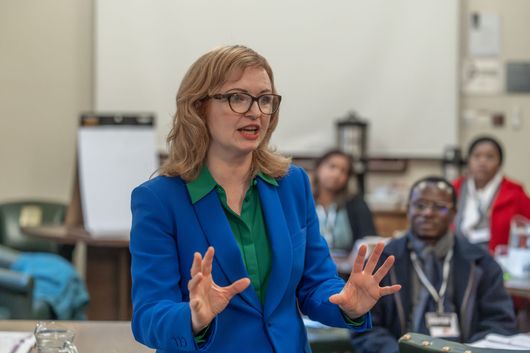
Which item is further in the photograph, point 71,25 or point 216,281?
point 71,25

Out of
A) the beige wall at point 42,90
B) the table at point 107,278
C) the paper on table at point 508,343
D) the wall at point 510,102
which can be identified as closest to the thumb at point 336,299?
the paper on table at point 508,343

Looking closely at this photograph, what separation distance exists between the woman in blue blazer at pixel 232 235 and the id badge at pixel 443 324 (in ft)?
4.90

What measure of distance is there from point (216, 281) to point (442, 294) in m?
1.82

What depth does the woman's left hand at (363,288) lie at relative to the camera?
1.81 m

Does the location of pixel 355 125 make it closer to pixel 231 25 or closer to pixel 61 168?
pixel 231 25

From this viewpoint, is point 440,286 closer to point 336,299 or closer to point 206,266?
point 336,299

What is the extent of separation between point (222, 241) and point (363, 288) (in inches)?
11.7

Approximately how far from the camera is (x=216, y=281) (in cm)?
180

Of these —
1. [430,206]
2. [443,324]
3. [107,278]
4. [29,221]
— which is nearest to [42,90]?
[29,221]

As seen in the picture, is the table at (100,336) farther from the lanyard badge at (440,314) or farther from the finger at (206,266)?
the lanyard badge at (440,314)

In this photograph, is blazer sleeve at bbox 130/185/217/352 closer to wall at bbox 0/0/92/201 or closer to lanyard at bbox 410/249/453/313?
lanyard at bbox 410/249/453/313

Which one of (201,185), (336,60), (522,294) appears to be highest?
(336,60)

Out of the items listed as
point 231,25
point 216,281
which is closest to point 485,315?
point 216,281

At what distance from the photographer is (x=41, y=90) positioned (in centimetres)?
765
